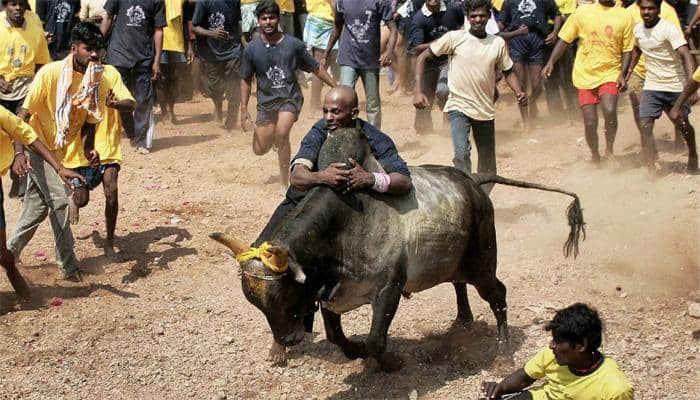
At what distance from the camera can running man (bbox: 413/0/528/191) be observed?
10477 mm

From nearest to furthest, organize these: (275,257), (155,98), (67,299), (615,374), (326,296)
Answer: (615,374) < (275,257) < (326,296) < (67,299) < (155,98)

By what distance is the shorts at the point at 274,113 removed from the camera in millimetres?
11859

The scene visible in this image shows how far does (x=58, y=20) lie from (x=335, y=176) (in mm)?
8502

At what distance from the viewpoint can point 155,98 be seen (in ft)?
53.9

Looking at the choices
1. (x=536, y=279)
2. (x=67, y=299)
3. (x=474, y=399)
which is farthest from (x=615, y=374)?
(x=67, y=299)

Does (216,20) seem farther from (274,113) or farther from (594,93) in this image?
(594,93)

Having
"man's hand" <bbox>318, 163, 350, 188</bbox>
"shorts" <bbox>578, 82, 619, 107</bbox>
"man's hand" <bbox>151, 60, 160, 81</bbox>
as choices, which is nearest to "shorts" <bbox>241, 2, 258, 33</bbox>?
"man's hand" <bbox>151, 60, 160, 81</bbox>

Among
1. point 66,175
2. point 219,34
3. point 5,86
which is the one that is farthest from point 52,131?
point 219,34

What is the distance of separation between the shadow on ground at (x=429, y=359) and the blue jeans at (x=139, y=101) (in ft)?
23.4

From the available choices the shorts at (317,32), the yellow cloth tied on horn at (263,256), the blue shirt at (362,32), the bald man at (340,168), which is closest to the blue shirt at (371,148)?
the bald man at (340,168)

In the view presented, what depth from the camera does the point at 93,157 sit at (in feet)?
30.8

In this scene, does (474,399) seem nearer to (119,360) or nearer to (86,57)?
(119,360)

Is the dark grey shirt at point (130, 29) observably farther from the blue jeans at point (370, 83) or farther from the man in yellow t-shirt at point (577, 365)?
the man in yellow t-shirt at point (577, 365)

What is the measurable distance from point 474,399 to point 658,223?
4446mm
